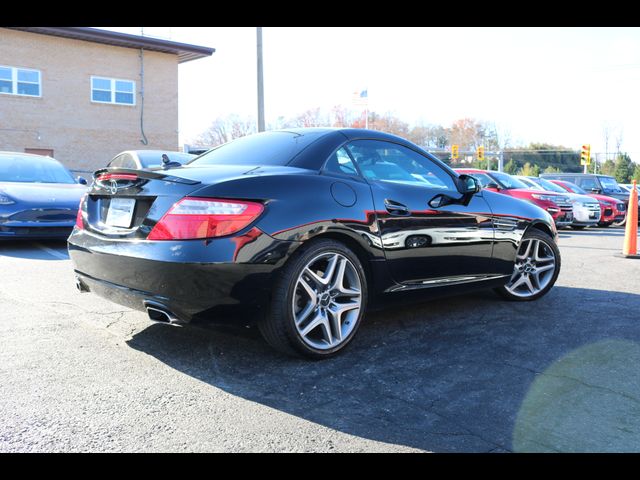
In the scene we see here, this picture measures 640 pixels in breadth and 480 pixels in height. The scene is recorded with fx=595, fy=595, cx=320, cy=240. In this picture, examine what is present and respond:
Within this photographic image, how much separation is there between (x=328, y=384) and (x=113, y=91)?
2684 cm

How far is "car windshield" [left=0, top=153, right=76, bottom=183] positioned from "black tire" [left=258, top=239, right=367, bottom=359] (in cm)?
723

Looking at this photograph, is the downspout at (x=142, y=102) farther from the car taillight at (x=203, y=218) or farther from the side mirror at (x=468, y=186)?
the car taillight at (x=203, y=218)

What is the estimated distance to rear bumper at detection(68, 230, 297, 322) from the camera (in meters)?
3.26

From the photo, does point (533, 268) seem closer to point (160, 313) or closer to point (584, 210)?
point (160, 313)

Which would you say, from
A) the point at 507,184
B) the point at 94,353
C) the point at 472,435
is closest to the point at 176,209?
the point at 94,353

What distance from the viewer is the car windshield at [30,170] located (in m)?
9.25

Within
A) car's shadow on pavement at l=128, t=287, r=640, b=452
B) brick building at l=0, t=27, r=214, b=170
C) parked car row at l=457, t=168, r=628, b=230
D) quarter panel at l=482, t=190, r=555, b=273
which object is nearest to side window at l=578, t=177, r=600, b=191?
parked car row at l=457, t=168, r=628, b=230

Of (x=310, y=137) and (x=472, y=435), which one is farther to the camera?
(x=310, y=137)

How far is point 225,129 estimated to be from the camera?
76125 mm

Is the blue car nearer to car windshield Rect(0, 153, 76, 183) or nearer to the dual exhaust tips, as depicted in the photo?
car windshield Rect(0, 153, 76, 183)

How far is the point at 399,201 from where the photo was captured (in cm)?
414

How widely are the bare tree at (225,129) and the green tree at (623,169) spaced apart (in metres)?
41.9

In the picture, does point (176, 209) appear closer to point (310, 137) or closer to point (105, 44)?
point (310, 137)
